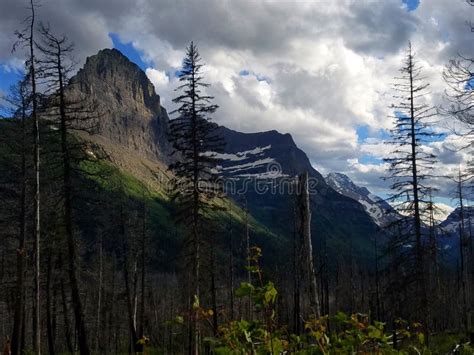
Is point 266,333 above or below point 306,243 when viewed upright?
below

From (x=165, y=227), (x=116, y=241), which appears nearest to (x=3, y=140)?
(x=116, y=241)

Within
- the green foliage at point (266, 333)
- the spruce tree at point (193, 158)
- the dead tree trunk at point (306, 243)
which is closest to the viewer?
the green foliage at point (266, 333)

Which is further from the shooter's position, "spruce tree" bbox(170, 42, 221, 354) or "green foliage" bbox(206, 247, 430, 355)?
"spruce tree" bbox(170, 42, 221, 354)

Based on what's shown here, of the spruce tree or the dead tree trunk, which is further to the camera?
the spruce tree

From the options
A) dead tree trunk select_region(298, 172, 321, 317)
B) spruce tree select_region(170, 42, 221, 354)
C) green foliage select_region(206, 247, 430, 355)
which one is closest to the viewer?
green foliage select_region(206, 247, 430, 355)

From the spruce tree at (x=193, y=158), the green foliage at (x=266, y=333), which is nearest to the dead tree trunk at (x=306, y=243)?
the green foliage at (x=266, y=333)

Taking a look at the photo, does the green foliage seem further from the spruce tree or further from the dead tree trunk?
the spruce tree

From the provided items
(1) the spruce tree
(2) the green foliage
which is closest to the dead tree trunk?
(2) the green foliage

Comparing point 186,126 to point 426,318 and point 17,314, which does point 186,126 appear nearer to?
point 17,314

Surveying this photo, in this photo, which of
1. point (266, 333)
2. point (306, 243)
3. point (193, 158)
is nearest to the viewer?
point (266, 333)

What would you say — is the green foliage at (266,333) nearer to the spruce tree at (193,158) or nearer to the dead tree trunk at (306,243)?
the dead tree trunk at (306,243)

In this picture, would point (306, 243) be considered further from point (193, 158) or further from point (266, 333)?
point (193, 158)

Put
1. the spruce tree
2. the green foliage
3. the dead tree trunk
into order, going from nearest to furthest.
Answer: the green foliage, the dead tree trunk, the spruce tree

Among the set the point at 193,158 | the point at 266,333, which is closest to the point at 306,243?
the point at 266,333
